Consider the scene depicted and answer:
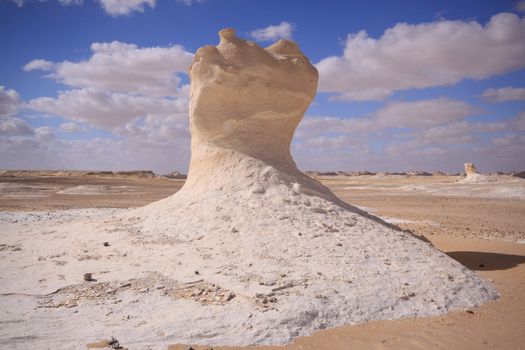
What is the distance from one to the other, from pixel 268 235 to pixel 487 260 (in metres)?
4.70

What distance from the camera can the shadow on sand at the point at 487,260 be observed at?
702 cm

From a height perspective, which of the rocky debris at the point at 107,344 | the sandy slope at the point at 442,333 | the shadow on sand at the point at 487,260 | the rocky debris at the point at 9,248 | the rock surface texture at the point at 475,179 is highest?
the rock surface texture at the point at 475,179

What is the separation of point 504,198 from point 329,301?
2392 cm

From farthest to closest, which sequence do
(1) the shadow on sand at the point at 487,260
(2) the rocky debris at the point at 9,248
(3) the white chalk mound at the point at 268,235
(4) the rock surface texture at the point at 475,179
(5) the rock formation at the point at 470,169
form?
(5) the rock formation at the point at 470,169
(4) the rock surface texture at the point at 475,179
(1) the shadow on sand at the point at 487,260
(2) the rocky debris at the point at 9,248
(3) the white chalk mound at the point at 268,235

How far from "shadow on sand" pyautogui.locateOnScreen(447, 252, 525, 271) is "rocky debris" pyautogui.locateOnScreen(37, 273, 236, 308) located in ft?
16.3

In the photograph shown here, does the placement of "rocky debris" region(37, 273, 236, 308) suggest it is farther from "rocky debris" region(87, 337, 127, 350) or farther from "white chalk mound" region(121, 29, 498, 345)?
"rocky debris" region(87, 337, 127, 350)

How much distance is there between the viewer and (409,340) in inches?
149

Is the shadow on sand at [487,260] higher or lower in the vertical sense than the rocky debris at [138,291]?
lower

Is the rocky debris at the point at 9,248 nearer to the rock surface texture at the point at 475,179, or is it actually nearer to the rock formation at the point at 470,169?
the rock surface texture at the point at 475,179

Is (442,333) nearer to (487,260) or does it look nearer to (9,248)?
(487,260)

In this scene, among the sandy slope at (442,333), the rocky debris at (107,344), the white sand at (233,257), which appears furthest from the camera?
the white sand at (233,257)

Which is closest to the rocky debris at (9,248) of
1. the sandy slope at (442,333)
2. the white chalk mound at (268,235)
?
the white chalk mound at (268,235)

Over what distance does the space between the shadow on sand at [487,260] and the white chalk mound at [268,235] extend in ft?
4.80

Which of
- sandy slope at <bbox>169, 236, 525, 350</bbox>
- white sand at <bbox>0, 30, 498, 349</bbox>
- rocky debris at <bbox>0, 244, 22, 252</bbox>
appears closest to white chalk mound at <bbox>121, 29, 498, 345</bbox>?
white sand at <bbox>0, 30, 498, 349</bbox>
